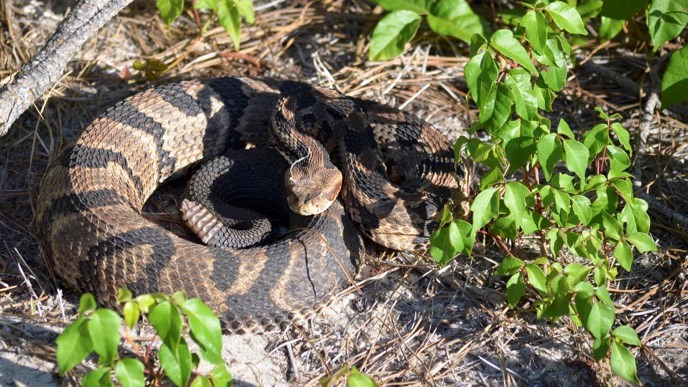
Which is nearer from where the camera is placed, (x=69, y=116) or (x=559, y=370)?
(x=559, y=370)

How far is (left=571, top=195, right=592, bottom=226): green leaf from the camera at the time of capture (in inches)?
130

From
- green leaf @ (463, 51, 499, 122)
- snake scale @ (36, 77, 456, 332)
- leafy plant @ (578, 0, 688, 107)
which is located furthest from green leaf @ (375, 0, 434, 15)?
green leaf @ (463, 51, 499, 122)

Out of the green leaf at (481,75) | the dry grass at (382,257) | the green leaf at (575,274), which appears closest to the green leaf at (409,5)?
the dry grass at (382,257)

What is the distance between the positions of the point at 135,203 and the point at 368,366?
1615 millimetres

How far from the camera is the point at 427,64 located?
5352 millimetres

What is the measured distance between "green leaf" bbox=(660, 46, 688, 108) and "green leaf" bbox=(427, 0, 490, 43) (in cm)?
138

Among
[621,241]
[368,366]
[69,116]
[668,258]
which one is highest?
[69,116]

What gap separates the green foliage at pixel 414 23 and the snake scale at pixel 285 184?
1.58 feet

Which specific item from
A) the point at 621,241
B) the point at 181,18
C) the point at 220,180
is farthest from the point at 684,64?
the point at 181,18

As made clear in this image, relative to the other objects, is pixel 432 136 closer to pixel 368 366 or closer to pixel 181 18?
pixel 368 366

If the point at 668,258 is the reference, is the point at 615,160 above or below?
above

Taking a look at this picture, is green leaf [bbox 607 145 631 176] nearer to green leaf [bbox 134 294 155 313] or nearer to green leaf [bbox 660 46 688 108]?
green leaf [bbox 660 46 688 108]

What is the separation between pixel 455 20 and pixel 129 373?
339cm

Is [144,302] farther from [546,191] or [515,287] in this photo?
[546,191]
